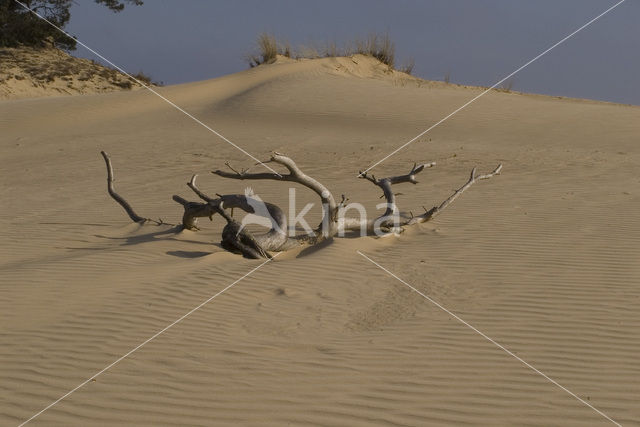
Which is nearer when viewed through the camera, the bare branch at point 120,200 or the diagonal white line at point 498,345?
the diagonal white line at point 498,345

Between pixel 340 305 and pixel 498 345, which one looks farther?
pixel 340 305

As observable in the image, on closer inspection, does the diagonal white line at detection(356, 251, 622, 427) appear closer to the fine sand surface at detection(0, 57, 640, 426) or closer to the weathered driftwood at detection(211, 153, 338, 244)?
the fine sand surface at detection(0, 57, 640, 426)

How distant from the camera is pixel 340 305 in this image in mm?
6547

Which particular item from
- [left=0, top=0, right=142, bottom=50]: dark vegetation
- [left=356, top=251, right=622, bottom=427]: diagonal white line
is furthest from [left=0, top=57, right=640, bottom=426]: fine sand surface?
[left=0, top=0, right=142, bottom=50]: dark vegetation

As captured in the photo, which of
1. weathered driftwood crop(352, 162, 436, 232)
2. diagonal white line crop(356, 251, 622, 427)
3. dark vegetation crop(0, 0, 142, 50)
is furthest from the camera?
dark vegetation crop(0, 0, 142, 50)

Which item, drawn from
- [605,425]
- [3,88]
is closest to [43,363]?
[605,425]

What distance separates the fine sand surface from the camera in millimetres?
4508

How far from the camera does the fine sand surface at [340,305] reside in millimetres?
4508

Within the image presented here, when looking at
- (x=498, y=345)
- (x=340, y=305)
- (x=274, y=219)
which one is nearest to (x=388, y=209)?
(x=274, y=219)

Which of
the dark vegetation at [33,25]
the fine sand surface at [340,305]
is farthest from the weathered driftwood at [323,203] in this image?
the dark vegetation at [33,25]

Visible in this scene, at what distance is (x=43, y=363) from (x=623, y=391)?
3946 millimetres

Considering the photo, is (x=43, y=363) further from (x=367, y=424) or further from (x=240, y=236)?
(x=240, y=236)

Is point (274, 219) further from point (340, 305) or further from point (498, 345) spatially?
point (498, 345)

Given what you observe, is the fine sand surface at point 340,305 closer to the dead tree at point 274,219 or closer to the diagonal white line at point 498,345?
the diagonal white line at point 498,345
